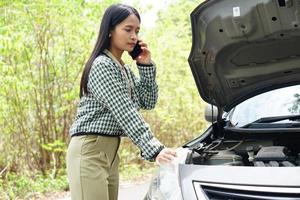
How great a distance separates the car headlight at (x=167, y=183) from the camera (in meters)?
2.70

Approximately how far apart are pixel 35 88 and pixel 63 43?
0.84 meters

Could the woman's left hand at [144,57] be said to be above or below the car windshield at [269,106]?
above

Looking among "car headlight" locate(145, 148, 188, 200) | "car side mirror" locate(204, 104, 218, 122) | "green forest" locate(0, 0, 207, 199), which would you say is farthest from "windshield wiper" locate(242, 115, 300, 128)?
"green forest" locate(0, 0, 207, 199)

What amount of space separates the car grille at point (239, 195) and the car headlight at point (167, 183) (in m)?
0.16

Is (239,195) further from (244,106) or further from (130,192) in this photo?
(130,192)

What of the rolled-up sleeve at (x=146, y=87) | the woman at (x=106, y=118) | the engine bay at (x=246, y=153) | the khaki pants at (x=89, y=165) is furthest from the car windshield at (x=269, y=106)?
the khaki pants at (x=89, y=165)

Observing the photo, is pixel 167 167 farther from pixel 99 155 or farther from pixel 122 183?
pixel 122 183

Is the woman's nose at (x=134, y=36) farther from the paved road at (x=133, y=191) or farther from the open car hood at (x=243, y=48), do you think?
the paved road at (x=133, y=191)

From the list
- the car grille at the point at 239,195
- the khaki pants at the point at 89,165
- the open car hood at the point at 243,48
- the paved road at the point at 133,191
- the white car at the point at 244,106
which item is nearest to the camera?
the car grille at the point at 239,195

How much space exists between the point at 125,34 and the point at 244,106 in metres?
1.37

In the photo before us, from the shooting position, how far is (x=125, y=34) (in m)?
2.95

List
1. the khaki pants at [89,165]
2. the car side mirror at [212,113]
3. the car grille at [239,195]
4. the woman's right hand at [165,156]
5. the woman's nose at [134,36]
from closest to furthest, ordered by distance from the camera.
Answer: the car grille at [239,195] < the woman's right hand at [165,156] < the khaki pants at [89,165] < the woman's nose at [134,36] < the car side mirror at [212,113]

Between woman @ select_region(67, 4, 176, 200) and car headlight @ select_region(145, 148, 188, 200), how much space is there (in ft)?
0.52

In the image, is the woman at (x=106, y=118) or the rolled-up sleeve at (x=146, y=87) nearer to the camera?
the woman at (x=106, y=118)
